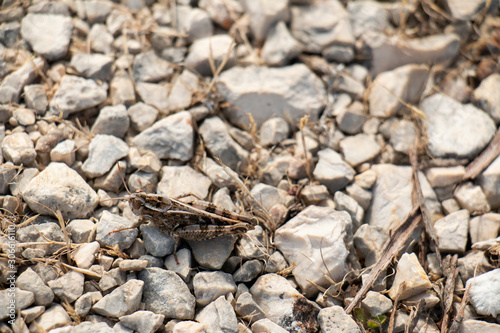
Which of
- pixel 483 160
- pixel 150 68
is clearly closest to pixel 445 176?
pixel 483 160

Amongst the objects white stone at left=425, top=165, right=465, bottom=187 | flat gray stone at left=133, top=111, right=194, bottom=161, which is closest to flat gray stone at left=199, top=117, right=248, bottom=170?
flat gray stone at left=133, top=111, right=194, bottom=161

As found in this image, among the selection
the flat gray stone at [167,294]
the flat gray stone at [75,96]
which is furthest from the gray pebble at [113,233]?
the flat gray stone at [75,96]

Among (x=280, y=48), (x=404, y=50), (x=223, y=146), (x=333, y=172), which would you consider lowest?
(x=333, y=172)

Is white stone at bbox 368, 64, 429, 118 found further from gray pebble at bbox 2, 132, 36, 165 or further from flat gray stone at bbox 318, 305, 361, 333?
gray pebble at bbox 2, 132, 36, 165

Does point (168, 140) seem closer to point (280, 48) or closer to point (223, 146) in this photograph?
point (223, 146)

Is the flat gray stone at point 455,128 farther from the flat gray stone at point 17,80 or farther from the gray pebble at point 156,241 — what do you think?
the flat gray stone at point 17,80

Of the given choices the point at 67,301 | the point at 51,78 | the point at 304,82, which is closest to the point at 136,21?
the point at 51,78

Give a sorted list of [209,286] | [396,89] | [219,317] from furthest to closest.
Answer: [396,89], [209,286], [219,317]
